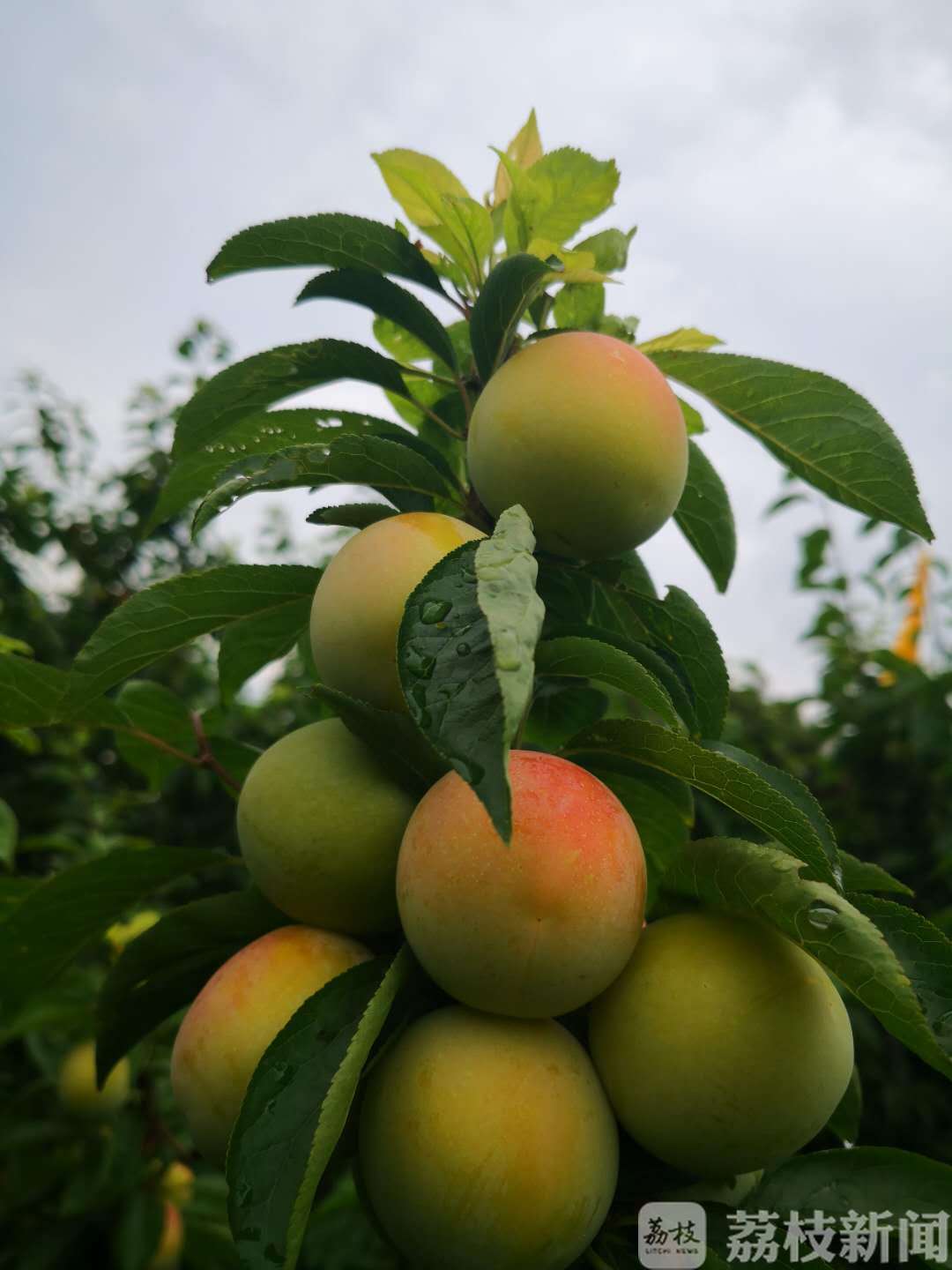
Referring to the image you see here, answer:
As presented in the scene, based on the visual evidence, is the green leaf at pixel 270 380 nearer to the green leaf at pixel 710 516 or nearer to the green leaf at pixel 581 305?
the green leaf at pixel 581 305

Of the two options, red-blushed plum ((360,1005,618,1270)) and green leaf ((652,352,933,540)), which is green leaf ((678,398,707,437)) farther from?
red-blushed plum ((360,1005,618,1270))

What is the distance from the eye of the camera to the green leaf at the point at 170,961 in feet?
3.08

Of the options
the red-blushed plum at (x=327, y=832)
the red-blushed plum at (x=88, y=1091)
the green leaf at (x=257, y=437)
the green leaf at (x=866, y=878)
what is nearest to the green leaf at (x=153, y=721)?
the green leaf at (x=257, y=437)

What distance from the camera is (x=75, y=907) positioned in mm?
1029

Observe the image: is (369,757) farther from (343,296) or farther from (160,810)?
(160,810)

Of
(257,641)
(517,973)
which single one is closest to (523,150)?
(257,641)

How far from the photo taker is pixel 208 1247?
2543mm

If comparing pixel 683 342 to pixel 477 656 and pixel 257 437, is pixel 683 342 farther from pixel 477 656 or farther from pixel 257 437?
pixel 477 656

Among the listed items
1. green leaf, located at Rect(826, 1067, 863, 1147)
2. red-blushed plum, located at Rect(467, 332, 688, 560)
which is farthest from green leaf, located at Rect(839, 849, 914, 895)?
red-blushed plum, located at Rect(467, 332, 688, 560)

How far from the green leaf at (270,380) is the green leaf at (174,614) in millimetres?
212

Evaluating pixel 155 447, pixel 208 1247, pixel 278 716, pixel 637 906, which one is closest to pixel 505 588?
pixel 637 906

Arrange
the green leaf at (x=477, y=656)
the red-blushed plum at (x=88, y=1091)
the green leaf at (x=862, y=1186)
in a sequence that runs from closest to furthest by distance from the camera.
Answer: the green leaf at (x=477, y=656) → the green leaf at (x=862, y=1186) → the red-blushed plum at (x=88, y=1091)

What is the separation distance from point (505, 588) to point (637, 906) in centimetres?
28

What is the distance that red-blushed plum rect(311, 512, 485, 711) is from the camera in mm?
802
